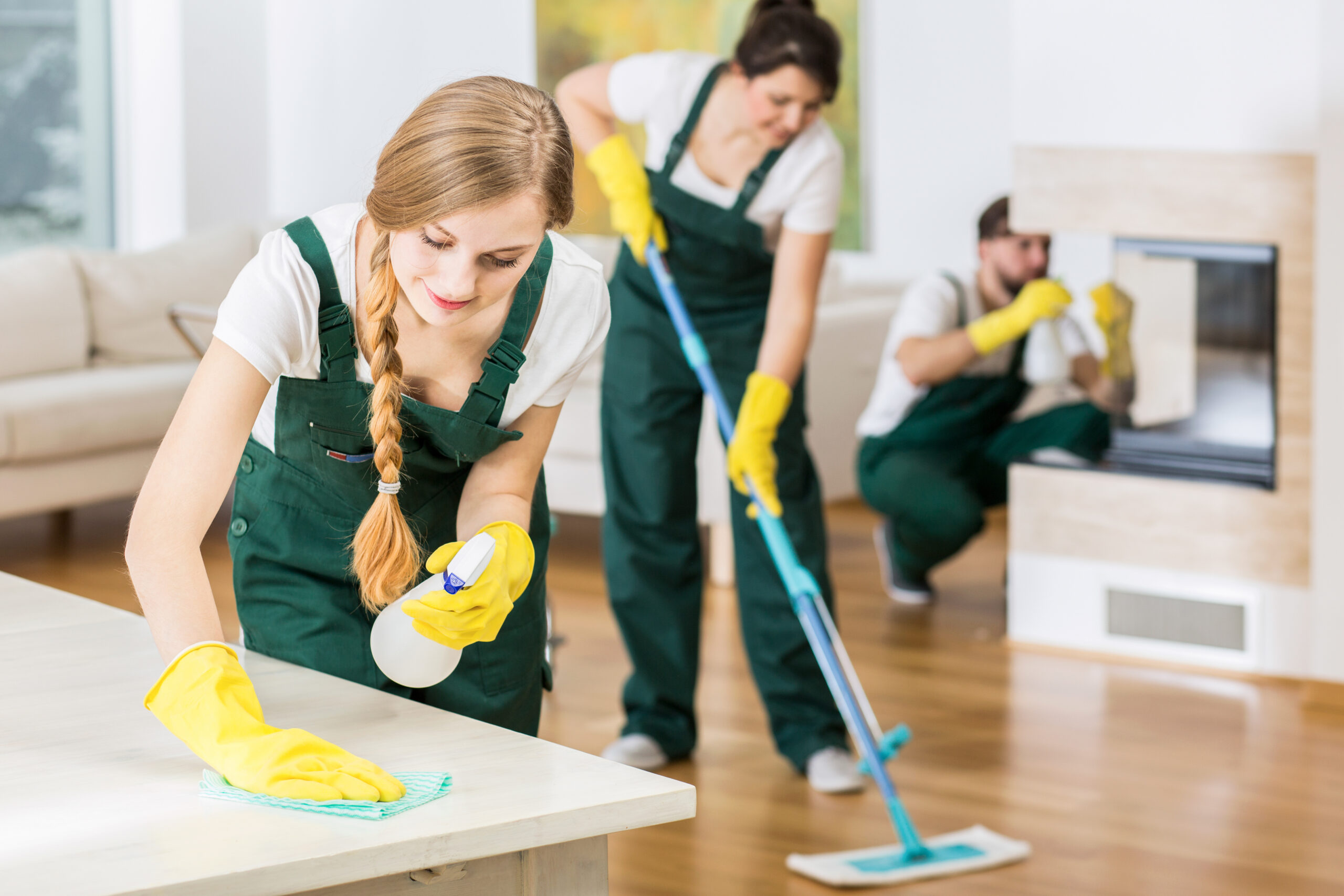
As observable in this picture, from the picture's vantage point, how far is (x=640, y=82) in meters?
2.87

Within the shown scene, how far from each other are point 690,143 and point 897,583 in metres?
1.66

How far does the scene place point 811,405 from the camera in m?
4.67

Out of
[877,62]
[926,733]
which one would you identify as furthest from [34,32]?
[926,733]

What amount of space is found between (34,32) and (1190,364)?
15.1 feet

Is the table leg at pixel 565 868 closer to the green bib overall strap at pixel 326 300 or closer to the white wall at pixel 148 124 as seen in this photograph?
the green bib overall strap at pixel 326 300

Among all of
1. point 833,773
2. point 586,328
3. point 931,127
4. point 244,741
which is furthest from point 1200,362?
point 244,741

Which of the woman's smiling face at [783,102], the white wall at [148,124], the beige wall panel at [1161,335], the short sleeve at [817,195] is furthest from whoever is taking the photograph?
the white wall at [148,124]

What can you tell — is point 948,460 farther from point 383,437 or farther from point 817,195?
point 383,437

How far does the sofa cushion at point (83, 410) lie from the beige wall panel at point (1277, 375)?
87.4 inches

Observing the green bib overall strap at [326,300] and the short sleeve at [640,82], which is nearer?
the green bib overall strap at [326,300]

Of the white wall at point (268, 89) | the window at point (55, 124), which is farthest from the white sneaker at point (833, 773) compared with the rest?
the window at point (55, 124)

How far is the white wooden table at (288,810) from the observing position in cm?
100

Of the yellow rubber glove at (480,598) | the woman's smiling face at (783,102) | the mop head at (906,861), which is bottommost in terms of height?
the mop head at (906,861)

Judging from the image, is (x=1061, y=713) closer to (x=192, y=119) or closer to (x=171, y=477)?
(x=171, y=477)
